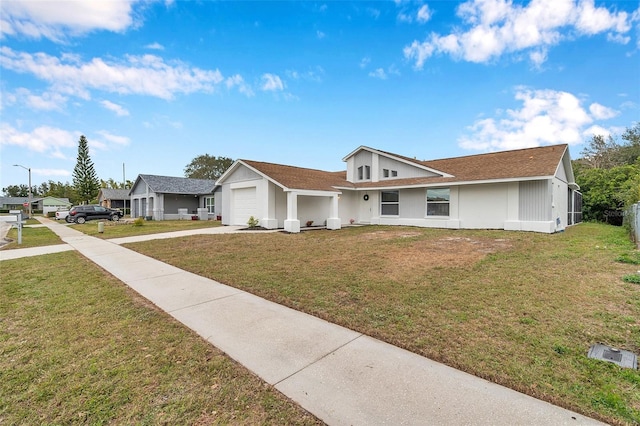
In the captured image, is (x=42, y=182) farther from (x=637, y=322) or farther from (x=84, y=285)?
Answer: (x=637, y=322)

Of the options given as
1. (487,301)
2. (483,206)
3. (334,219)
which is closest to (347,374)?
(487,301)

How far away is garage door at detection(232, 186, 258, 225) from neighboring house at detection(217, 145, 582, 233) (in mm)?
62

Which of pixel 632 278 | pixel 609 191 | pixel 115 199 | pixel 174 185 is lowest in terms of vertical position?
pixel 632 278

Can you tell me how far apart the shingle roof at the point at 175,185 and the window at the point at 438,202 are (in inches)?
769

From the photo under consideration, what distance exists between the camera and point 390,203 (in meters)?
17.9

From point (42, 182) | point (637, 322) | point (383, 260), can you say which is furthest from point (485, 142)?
point (42, 182)

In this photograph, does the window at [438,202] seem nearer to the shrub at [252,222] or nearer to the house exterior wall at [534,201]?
the house exterior wall at [534,201]

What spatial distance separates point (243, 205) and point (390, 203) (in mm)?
9385

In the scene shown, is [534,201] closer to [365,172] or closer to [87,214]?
[365,172]

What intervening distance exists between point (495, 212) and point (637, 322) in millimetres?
11403

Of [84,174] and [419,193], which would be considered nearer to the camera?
[419,193]

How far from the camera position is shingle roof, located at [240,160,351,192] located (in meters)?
15.1

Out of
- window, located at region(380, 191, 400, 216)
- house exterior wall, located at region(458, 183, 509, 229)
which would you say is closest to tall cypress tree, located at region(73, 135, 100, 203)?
window, located at region(380, 191, 400, 216)

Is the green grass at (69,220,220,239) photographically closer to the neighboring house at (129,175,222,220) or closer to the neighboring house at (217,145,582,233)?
the neighboring house at (217,145,582,233)
